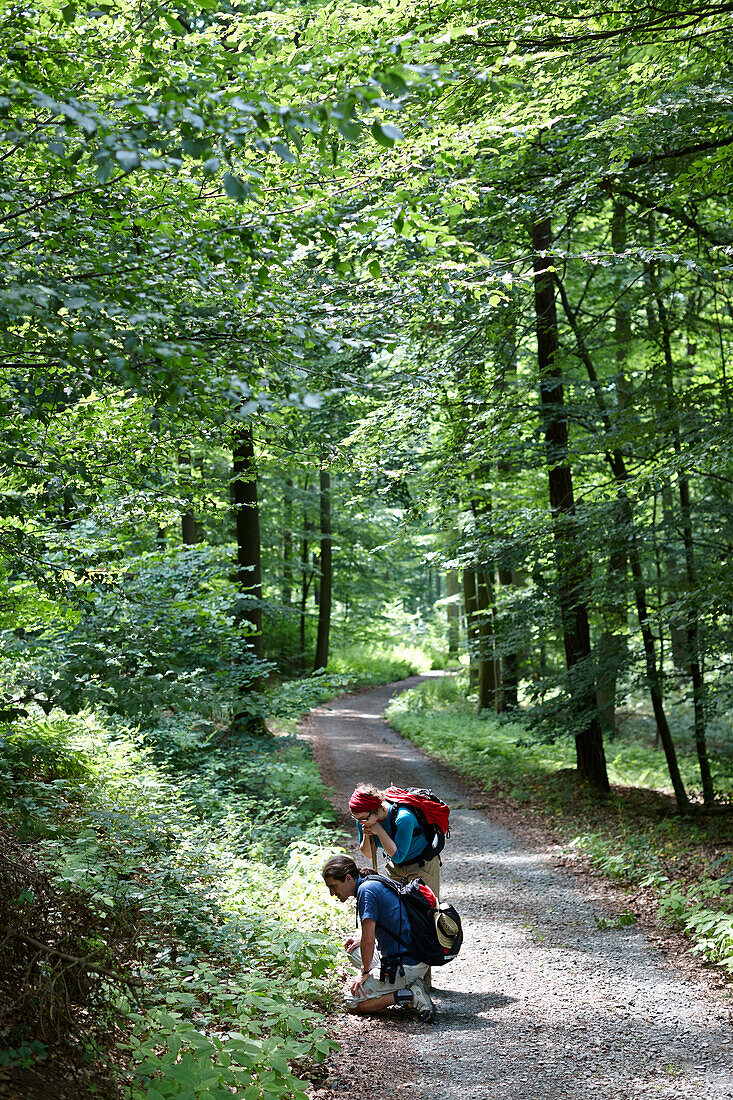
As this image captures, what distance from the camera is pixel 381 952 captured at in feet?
16.6

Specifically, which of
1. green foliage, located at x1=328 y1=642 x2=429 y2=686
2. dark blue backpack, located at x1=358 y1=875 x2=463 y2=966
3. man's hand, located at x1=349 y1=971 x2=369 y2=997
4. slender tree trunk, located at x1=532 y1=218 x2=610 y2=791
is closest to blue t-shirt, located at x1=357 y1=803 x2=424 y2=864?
dark blue backpack, located at x1=358 y1=875 x2=463 y2=966

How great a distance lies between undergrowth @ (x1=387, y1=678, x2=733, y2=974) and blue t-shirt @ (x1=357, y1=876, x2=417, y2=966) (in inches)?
90.8

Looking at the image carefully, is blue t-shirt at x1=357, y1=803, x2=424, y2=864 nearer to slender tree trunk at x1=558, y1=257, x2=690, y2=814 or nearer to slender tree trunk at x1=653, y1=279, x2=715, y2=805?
slender tree trunk at x1=653, y1=279, x2=715, y2=805

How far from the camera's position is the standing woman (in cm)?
536

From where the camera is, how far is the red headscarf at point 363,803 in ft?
17.4

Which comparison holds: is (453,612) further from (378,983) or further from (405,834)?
(378,983)

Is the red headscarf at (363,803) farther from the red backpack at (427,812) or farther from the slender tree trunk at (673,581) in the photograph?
the slender tree trunk at (673,581)

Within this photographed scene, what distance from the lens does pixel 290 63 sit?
142 inches

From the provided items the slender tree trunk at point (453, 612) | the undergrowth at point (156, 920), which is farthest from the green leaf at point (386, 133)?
the slender tree trunk at point (453, 612)

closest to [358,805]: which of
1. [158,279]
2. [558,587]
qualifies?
[158,279]

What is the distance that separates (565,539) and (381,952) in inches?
241

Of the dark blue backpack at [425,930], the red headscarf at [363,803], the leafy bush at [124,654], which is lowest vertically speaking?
the dark blue backpack at [425,930]

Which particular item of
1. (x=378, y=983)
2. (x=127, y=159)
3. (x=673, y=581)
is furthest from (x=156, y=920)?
(x=673, y=581)

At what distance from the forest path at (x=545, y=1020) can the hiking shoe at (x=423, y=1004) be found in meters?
0.06
